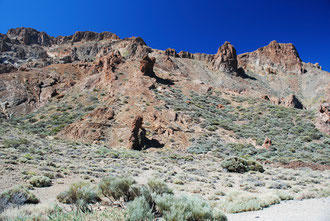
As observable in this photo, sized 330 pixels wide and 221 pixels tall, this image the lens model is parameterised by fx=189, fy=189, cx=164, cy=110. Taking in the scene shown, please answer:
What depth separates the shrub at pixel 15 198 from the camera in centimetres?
443

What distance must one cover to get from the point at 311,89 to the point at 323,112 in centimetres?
5045

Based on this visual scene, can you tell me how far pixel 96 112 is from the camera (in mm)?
24672

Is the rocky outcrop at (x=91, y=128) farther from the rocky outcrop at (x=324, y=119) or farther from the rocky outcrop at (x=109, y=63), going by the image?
the rocky outcrop at (x=324, y=119)

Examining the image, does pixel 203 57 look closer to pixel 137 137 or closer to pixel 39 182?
pixel 137 137

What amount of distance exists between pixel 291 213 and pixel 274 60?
8898 centimetres

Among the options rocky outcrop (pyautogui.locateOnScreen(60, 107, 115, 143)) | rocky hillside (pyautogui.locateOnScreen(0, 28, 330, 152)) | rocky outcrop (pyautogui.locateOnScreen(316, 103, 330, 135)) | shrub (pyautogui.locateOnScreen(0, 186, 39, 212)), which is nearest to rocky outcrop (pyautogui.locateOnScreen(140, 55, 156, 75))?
rocky hillside (pyautogui.locateOnScreen(0, 28, 330, 152))

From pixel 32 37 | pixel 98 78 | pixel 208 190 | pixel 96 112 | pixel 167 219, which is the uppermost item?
pixel 32 37

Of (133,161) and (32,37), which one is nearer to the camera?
(133,161)

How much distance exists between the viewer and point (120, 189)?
5547mm

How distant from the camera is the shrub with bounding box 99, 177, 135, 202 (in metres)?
5.48

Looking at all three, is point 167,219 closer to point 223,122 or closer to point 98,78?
point 223,122

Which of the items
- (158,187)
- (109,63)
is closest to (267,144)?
(158,187)

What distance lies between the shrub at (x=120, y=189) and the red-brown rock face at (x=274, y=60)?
82.3m

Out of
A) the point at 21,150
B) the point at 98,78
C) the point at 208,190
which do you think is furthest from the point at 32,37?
the point at 208,190
